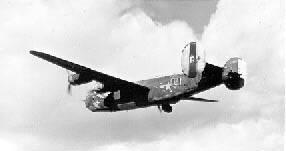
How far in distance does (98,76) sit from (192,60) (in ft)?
29.3

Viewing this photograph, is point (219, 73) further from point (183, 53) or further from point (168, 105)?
point (168, 105)

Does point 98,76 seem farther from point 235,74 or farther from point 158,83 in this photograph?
point 235,74

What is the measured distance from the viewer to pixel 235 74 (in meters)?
43.1

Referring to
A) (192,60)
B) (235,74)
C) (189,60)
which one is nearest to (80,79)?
(189,60)

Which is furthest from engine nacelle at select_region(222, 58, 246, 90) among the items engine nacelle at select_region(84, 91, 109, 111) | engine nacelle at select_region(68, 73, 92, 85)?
engine nacelle at select_region(84, 91, 109, 111)

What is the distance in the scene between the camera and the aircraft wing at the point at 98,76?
4494 centimetres

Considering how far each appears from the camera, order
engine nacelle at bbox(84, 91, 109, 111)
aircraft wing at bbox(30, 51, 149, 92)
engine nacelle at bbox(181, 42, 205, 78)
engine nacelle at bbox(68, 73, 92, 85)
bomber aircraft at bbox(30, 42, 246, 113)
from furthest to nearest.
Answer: engine nacelle at bbox(84, 91, 109, 111), engine nacelle at bbox(68, 73, 92, 85), aircraft wing at bbox(30, 51, 149, 92), bomber aircraft at bbox(30, 42, 246, 113), engine nacelle at bbox(181, 42, 205, 78)

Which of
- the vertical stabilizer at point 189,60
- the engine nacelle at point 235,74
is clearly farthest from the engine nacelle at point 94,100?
the engine nacelle at point 235,74

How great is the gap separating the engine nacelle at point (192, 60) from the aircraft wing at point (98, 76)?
7011 mm

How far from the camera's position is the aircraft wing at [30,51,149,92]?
44938mm

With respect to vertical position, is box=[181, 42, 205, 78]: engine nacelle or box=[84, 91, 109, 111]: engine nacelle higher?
box=[181, 42, 205, 78]: engine nacelle

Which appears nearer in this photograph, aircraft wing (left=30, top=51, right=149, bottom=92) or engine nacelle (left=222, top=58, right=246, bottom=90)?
engine nacelle (left=222, top=58, right=246, bottom=90)

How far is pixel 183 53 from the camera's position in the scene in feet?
140

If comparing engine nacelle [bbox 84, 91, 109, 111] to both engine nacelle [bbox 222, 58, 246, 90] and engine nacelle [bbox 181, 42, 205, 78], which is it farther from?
engine nacelle [bbox 222, 58, 246, 90]
